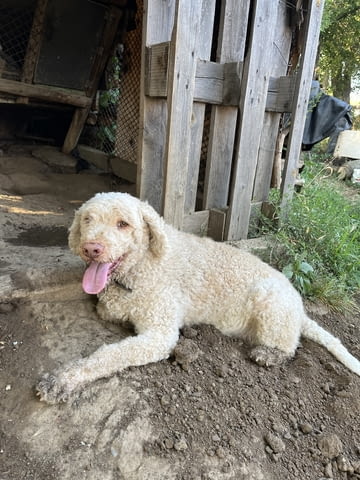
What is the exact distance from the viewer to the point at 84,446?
189 cm

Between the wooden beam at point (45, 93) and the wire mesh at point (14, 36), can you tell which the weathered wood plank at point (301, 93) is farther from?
the wire mesh at point (14, 36)

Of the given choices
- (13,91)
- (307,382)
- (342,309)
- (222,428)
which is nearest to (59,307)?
(222,428)

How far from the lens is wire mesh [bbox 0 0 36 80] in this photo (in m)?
5.86

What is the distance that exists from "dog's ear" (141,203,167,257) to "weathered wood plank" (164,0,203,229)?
730 millimetres

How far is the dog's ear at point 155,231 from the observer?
2559mm

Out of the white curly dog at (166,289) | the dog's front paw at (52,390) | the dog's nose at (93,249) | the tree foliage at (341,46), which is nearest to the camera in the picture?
the dog's front paw at (52,390)

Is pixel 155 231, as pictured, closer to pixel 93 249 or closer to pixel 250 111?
pixel 93 249

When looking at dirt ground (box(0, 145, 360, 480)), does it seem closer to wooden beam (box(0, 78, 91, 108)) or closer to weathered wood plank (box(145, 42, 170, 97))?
weathered wood plank (box(145, 42, 170, 97))

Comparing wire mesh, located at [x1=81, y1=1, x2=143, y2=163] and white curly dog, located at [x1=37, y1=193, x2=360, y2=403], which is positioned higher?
wire mesh, located at [x1=81, y1=1, x2=143, y2=163]

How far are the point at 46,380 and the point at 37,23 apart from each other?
5560mm

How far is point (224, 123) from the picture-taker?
379 cm

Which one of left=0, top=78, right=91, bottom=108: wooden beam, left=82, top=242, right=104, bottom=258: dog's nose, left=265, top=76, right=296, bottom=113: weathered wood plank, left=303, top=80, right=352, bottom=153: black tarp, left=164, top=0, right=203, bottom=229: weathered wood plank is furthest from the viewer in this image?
left=303, top=80, right=352, bottom=153: black tarp

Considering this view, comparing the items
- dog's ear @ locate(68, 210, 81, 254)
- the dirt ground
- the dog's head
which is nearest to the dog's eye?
the dog's head

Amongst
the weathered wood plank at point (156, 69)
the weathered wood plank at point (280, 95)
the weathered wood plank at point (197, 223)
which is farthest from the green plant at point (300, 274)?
the weathered wood plank at point (156, 69)
